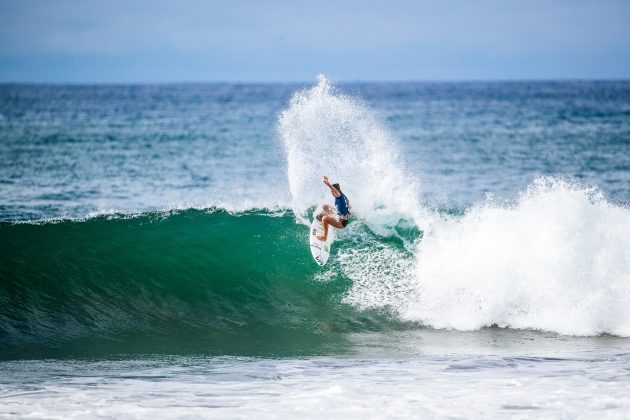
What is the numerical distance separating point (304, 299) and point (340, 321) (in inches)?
51.3

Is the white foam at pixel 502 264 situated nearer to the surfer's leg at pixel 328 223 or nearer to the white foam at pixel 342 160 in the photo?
the white foam at pixel 342 160

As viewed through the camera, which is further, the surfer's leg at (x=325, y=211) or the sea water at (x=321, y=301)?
the surfer's leg at (x=325, y=211)

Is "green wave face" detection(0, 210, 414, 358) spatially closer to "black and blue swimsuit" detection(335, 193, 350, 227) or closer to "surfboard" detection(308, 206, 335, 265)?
"surfboard" detection(308, 206, 335, 265)

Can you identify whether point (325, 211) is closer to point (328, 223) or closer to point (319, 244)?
point (328, 223)

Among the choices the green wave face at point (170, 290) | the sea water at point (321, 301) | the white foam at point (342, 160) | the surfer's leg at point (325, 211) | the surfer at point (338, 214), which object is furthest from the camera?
the white foam at point (342, 160)

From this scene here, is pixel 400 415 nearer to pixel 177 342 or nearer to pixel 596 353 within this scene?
pixel 596 353

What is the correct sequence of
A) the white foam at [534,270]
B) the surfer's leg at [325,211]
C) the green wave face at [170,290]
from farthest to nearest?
the surfer's leg at [325,211], the white foam at [534,270], the green wave face at [170,290]

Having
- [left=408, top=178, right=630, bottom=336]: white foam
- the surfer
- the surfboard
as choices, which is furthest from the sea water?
the surfer

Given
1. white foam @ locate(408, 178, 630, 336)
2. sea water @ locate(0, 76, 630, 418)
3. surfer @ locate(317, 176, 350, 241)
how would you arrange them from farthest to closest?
surfer @ locate(317, 176, 350, 241) < white foam @ locate(408, 178, 630, 336) < sea water @ locate(0, 76, 630, 418)

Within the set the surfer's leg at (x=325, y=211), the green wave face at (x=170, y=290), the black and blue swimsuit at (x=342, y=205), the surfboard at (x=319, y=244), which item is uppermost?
the black and blue swimsuit at (x=342, y=205)

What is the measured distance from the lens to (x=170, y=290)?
12.8 m

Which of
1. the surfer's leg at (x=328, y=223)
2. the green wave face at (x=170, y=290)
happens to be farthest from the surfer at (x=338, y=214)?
the green wave face at (x=170, y=290)

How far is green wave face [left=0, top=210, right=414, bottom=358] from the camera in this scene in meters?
10.6

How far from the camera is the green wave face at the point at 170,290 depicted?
34.9ft
